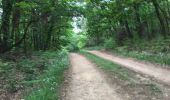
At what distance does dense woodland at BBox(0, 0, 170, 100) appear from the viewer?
12070 millimetres

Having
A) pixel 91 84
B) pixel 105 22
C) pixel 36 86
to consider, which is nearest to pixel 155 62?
pixel 91 84

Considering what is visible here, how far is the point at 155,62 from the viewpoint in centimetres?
1697

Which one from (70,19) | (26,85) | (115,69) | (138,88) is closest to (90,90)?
(138,88)

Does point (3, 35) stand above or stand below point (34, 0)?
below

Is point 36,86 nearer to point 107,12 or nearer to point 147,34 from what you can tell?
point 107,12

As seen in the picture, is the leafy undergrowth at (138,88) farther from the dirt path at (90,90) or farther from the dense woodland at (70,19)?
the dense woodland at (70,19)

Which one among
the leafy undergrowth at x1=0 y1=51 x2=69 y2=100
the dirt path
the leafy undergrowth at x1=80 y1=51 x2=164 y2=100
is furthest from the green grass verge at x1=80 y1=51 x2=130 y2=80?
the leafy undergrowth at x1=0 y1=51 x2=69 y2=100

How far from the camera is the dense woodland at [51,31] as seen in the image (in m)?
12.1

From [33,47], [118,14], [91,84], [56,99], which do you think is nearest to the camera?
[56,99]

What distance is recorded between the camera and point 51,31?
33.5 m

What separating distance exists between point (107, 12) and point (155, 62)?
13054 millimetres

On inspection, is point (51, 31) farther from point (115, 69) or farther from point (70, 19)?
point (115, 69)

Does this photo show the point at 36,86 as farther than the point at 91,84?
No

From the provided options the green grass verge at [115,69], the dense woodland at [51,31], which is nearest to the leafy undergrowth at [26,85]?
the dense woodland at [51,31]
